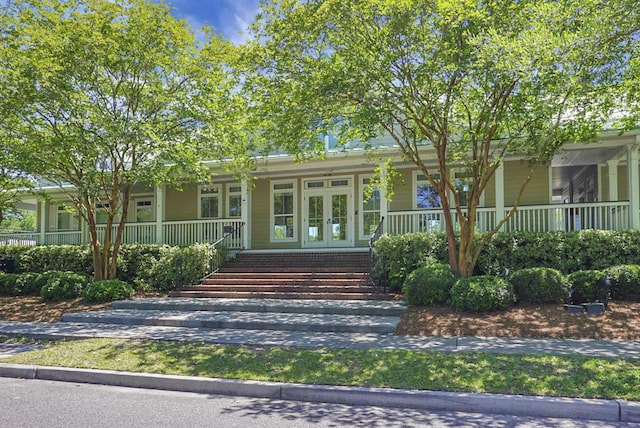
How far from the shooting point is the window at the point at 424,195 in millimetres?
15789

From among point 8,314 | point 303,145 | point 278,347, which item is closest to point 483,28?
point 303,145

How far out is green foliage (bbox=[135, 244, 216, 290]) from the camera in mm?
13359

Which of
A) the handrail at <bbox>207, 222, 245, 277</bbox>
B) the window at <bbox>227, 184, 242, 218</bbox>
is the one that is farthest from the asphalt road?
the window at <bbox>227, 184, 242, 218</bbox>

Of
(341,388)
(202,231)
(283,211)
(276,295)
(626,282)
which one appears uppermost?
(283,211)

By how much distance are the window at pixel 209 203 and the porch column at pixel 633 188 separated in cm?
1343

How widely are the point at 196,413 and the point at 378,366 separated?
2331 mm

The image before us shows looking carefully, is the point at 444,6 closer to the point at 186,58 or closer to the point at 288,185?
the point at 186,58

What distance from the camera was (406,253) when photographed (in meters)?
11.9

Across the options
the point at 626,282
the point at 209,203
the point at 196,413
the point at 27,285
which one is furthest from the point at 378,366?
the point at 209,203

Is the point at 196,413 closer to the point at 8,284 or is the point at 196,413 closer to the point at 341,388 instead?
the point at 341,388

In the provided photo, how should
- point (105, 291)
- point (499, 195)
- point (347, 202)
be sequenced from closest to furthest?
point (105, 291) → point (499, 195) → point (347, 202)

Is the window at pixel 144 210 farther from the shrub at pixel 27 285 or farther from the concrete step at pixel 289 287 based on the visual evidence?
the concrete step at pixel 289 287

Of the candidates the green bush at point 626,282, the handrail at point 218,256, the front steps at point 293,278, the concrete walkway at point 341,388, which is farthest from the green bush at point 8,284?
the green bush at point 626,282

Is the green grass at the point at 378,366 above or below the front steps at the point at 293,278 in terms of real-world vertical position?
below
